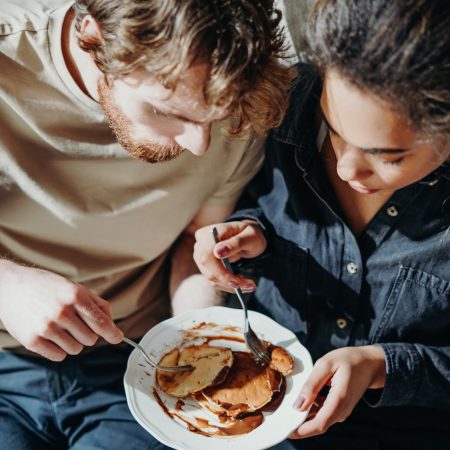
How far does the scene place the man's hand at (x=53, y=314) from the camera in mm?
1104

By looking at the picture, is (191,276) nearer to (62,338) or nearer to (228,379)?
(228,379)

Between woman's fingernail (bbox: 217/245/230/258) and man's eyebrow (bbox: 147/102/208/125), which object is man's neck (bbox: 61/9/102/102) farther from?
woman's fingernail (bbox: 217/245/230/258)

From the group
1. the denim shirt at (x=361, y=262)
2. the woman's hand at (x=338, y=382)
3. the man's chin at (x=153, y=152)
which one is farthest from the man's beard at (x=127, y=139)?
the woman's hand at (x=338, y=382)

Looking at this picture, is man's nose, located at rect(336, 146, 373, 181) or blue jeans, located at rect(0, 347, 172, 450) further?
blue jeans, located at rect(0, 347, 172, 450)

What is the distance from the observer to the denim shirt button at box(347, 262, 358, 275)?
1.32 meters

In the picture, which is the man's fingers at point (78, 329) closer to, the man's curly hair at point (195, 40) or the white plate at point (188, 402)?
the white plate at point (188, 402)

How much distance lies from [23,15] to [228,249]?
0.62 metres

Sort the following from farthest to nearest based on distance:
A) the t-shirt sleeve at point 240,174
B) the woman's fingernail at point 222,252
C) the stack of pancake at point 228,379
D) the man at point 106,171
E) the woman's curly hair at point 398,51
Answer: the t-shirt sleeve at point 240,174 → the woman's fingernail at point 222,252 → the stack of pancake at point 228,379 → the man at point 106,171 → the woman's curly hair at point 398,51

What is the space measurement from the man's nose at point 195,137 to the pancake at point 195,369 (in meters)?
0.43

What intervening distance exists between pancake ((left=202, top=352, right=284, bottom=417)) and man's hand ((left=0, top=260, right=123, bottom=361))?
0.77 ft

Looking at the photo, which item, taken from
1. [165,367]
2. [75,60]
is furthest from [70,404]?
[75,60]

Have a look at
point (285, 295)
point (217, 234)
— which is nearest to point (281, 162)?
point (217, 234)

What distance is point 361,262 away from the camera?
1315mm

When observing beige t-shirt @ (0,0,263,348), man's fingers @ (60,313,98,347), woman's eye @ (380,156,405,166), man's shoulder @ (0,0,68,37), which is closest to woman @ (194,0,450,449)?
woman's eye @ (380,156,405,166)
